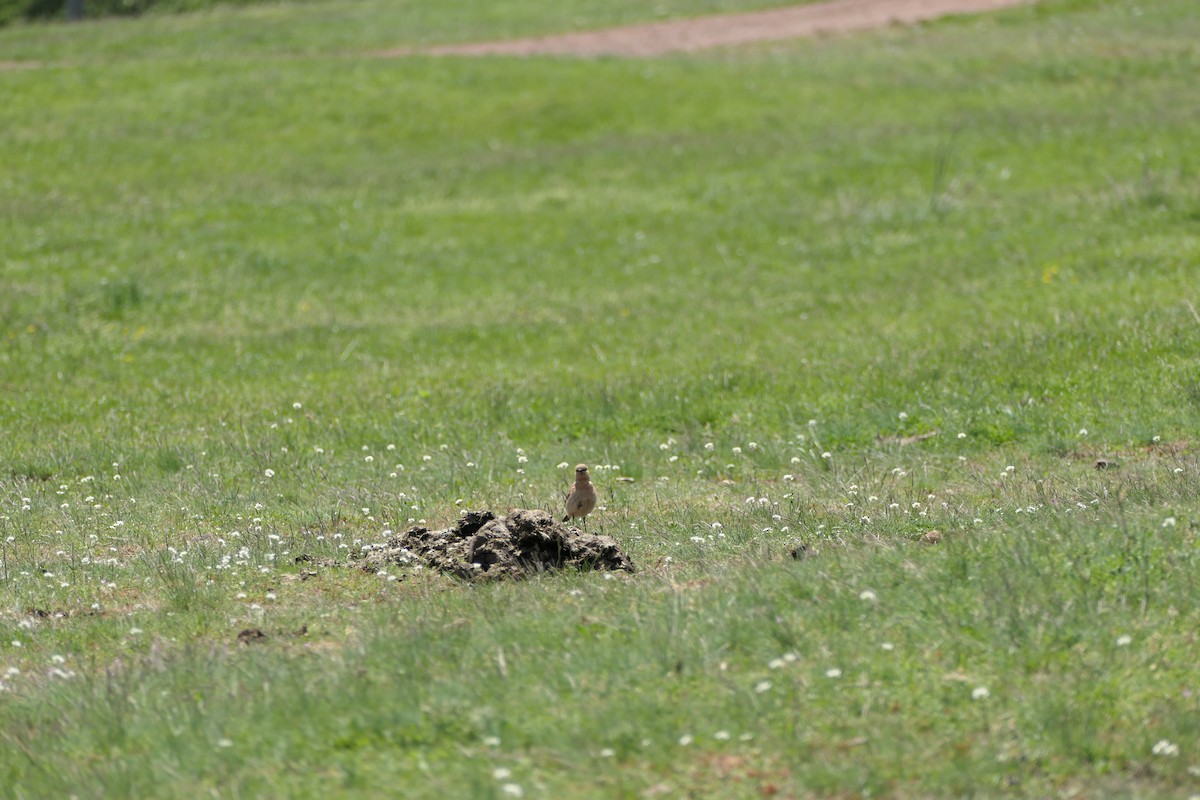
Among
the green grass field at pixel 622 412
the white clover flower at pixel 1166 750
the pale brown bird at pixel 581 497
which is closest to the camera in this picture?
the white clover flower at pixel 1166 750

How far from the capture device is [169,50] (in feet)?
113

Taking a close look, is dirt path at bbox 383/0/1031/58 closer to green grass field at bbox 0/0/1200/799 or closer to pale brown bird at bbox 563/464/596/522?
green grass field at bbox 0/0/1200/799

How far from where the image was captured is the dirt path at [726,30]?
33188 mm

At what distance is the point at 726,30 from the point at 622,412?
24.1m

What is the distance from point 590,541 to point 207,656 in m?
2.35

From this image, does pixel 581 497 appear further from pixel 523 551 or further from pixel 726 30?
pixel 726 30

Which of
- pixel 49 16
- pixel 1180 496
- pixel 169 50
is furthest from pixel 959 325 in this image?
pixel 49 16

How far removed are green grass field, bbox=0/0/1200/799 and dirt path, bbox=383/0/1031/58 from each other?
63.7 inches

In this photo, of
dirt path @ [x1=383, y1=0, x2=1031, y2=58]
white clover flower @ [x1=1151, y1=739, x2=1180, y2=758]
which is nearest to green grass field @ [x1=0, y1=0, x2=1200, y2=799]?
white clover flower @ [x1=1151, y1=739, x2=1180, y2=758]

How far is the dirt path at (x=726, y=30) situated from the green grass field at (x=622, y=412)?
1617 mm

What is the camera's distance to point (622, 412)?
42.4 ft

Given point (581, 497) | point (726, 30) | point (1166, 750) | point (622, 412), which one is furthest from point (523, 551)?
point (726, 30)

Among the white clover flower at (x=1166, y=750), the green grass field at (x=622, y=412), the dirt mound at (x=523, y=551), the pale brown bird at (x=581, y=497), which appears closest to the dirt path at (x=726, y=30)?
the green grass field at (x=622, y=412)

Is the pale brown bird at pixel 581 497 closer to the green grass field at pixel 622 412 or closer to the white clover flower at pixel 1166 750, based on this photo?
the green grass field at pixel 622 412
